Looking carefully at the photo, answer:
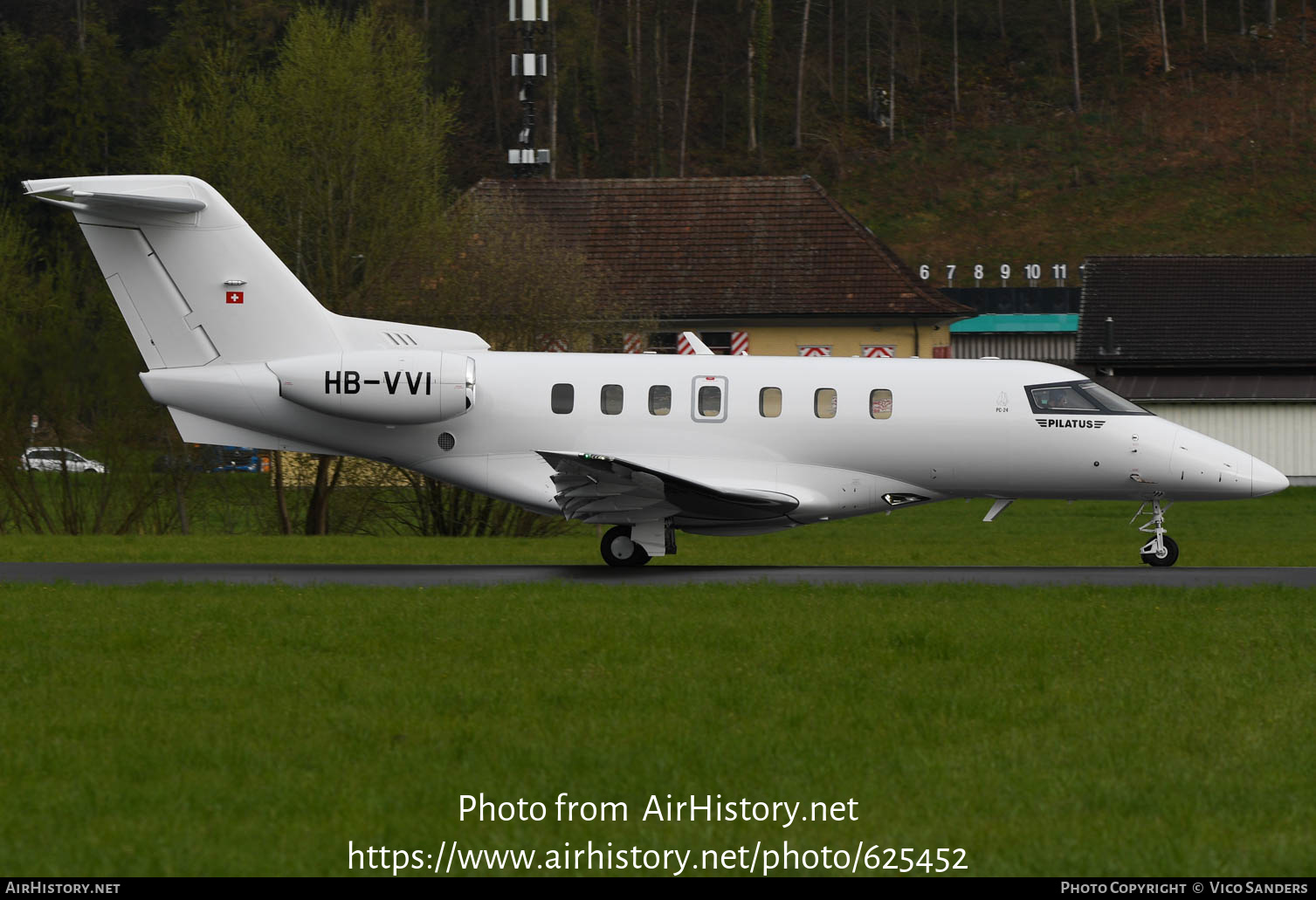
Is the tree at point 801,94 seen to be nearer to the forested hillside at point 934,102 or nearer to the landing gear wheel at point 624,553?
the forested hillside at point 934,102

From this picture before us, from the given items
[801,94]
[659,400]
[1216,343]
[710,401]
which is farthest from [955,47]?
[659,400]

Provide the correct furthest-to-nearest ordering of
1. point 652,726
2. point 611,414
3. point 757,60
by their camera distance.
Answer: point 757,60
point 611,414
point 652,726

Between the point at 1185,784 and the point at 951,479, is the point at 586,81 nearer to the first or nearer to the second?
the point at 951,479

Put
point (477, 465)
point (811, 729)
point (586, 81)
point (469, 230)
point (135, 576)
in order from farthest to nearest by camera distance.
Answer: point (586, 81)
point (469, 230)
point (477, 465)
point (135, 576)
point (811, 729)

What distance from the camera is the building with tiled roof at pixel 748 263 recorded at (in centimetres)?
4300

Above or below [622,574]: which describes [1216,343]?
above

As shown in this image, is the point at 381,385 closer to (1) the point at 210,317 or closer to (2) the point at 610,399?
(1) the point at 210,317

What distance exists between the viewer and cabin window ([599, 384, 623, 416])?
1856 centimetres

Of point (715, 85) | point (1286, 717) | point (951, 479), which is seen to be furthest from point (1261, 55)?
point (1286, 717)

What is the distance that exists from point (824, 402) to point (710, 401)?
1347 mm

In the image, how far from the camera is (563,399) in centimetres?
1859

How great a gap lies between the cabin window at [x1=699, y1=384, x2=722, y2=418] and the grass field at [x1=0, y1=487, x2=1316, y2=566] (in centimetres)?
320
